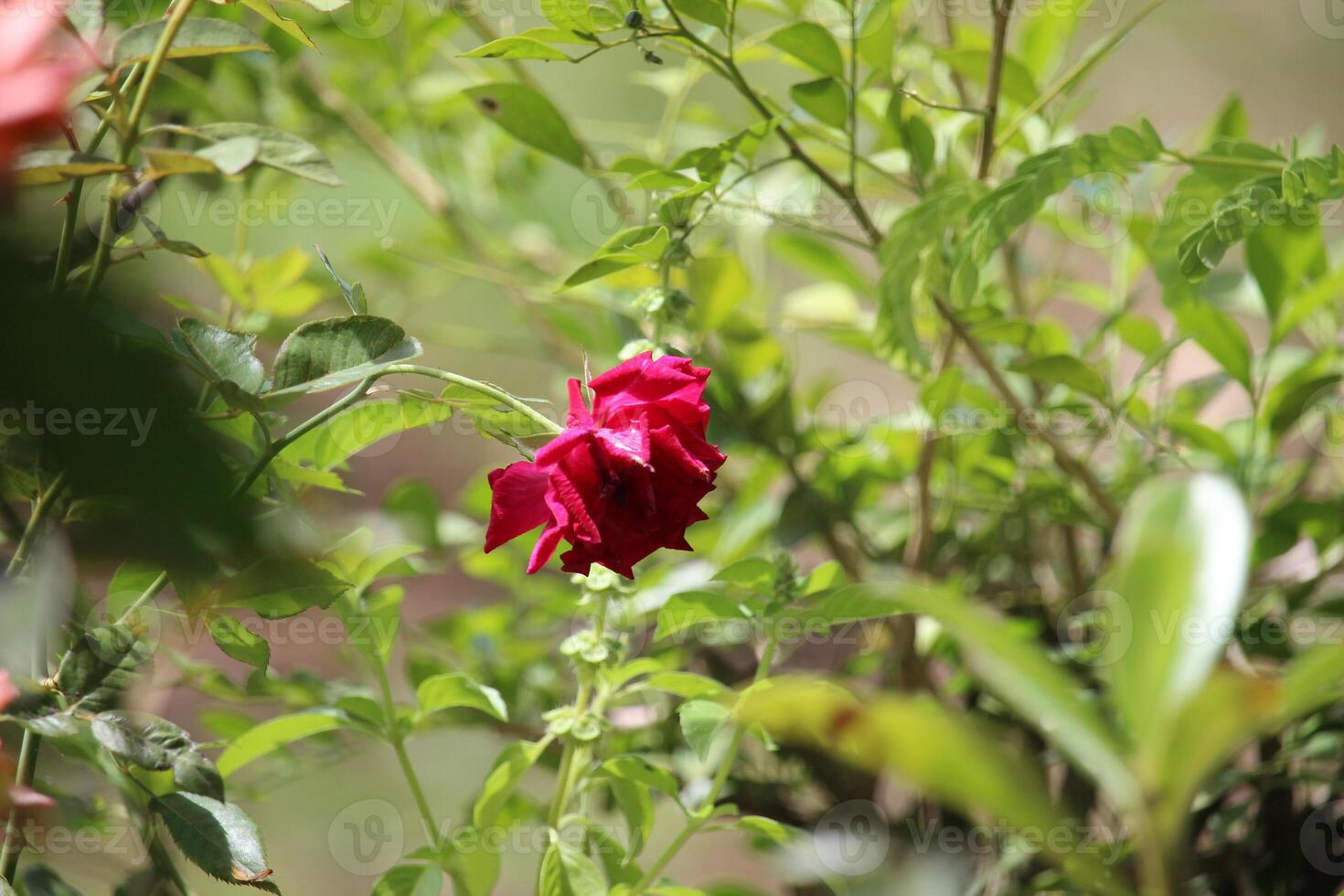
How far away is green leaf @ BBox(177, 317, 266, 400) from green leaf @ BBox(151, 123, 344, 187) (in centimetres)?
5

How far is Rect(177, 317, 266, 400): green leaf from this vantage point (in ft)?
1.02

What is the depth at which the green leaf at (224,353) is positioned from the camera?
12.2 inches

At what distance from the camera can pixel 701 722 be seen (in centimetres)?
38

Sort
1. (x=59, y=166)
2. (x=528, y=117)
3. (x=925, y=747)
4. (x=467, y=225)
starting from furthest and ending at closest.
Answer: (x=467, y=225), (x=528, y=117), (x=59, y=166), (x=925, y=747)

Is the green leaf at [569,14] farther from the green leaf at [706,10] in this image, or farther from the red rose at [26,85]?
the red rose at [26,85]

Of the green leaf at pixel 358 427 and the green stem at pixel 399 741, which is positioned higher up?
the green leaf at pixel 358 427

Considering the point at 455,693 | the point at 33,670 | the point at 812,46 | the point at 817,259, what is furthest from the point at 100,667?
the point at 817,259

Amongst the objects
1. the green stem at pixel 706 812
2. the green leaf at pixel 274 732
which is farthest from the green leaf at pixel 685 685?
the green leaf at pixel 274 732

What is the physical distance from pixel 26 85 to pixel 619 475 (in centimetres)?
18

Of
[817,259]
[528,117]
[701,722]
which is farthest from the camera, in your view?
[817,259]

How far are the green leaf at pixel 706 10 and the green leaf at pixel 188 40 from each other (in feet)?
0.53

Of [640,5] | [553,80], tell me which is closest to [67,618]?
[640,5]

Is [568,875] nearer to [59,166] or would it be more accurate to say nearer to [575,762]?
[575,762]

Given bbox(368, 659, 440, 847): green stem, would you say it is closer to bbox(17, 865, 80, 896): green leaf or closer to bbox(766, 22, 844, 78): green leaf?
bbox(17, 865, 80, 896): green leaf
